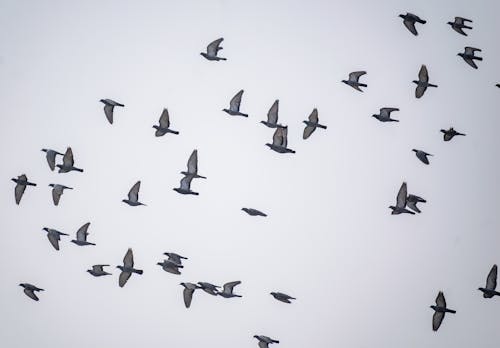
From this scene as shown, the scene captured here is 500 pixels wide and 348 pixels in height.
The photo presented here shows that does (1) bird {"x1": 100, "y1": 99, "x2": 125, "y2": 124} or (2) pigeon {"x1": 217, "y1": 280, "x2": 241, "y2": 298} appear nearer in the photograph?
(1) bird {"x1": 100, "y1": 99, "x2": 125, "y2": 124}

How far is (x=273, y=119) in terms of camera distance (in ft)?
107

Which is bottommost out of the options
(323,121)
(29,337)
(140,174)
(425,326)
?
(29,337)

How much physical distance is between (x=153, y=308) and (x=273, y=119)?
12.5 metres

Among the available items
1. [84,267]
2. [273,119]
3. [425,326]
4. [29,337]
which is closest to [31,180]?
[84,267]

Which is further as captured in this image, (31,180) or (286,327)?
(286,327)

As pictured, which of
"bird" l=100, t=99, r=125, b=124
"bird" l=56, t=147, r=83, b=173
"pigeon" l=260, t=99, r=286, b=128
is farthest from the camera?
"bird" l=100, t=99, r=125, b=124

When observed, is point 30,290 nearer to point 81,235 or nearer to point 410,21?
point 81,235

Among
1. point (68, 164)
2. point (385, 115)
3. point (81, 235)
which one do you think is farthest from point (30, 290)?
point (385, 115)

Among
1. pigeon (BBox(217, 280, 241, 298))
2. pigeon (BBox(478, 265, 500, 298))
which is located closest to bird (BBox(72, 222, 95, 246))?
pigeon (BBox(217, 280, 241, 298))

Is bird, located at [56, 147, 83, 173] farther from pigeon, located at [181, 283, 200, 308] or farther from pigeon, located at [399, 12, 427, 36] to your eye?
pigeon, located at [399, 12, 427, 36]

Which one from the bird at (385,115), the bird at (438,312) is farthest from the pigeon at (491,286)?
the bird at (385,115)

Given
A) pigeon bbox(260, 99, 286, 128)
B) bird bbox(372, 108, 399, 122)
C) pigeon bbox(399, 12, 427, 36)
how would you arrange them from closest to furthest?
pigeon bbox(260, 99, 286, 128) < pigeon bbox(399, 12, 427, 36) < bird bbox(372, 108, 399, 122)

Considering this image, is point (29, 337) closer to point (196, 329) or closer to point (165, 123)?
point (196, 329)

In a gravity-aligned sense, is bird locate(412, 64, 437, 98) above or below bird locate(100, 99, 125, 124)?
above
